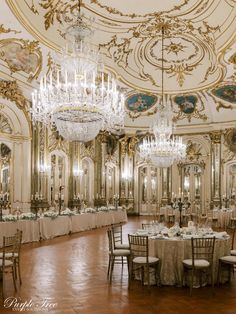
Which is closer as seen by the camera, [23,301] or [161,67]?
[23,301]

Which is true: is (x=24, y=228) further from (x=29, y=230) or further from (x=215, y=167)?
(x=215, y=167)

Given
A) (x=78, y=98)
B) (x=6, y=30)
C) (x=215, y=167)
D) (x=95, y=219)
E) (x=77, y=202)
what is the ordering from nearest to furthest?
(x=78, y=98)
(x=6, y=30)
(x=95, y=219)
(x=77, y=202)
(x=215, y=167)

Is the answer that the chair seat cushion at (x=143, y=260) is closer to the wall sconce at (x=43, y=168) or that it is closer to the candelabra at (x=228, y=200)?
the wall sconce at (x=43, y=168)

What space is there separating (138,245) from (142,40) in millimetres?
7908

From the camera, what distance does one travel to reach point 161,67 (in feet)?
48.3

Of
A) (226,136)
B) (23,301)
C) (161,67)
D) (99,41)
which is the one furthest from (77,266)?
(226,136)

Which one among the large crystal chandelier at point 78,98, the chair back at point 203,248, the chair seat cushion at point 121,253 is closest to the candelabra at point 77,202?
the large crystal chandelier at point 78,98

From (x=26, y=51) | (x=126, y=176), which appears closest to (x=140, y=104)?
(x=126, y=176)

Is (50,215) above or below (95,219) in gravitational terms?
above

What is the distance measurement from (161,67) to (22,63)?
5.52m

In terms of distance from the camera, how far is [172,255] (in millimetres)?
6449

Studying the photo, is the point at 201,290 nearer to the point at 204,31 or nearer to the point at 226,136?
the point at 204,31

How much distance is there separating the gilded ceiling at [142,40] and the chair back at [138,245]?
603 centimetres

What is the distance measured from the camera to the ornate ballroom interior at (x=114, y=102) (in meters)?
8.14
